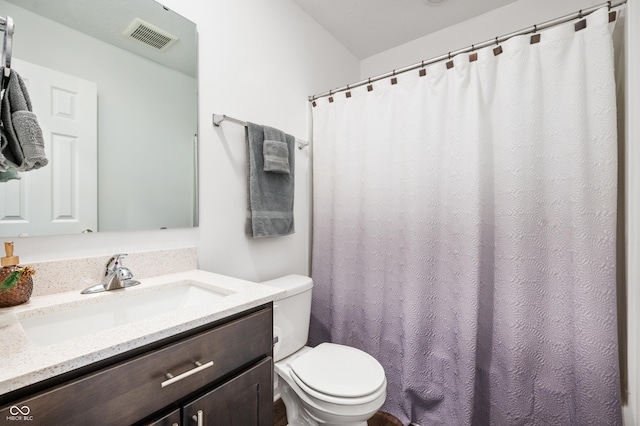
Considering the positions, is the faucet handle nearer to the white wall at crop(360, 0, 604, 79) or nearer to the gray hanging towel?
the gray hanging towel

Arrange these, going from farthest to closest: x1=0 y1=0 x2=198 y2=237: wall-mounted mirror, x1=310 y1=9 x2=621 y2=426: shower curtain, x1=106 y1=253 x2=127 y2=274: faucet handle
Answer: x1=310 y1=9 x2=621 y2=426: shower curtain, x1=106 y1=253 x2=127 y2=274: faucet handle, x1=0 y1=0 x2=198 y2=237: wall-mounted mirror

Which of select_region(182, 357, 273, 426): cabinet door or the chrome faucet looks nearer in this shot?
select_region(182, 357, 273, 426): cabinet door

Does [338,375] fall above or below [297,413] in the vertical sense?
above

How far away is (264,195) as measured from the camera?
5.07 ft

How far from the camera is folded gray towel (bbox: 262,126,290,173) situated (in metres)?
1.52

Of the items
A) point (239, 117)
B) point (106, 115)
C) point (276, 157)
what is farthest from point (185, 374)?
point (239, 117)

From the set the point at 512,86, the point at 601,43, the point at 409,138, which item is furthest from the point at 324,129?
the point at 601,43

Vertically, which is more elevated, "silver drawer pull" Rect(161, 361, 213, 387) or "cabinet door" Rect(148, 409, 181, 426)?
"silver drawer pull" Rect(161, 361, 213, 387)

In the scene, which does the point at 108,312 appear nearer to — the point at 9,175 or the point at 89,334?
the point at 89,334

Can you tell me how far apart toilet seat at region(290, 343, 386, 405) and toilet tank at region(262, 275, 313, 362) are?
11cm

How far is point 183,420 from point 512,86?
5.56 feet

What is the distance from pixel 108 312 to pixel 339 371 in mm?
911

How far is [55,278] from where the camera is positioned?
919 mm

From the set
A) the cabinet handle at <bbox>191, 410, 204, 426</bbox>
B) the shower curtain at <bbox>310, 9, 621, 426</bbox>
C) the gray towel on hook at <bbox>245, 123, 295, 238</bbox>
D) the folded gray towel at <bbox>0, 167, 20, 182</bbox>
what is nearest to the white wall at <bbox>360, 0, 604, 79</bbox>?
the shower curtain at <bbox>310, 9, 621, 426</bbox>
